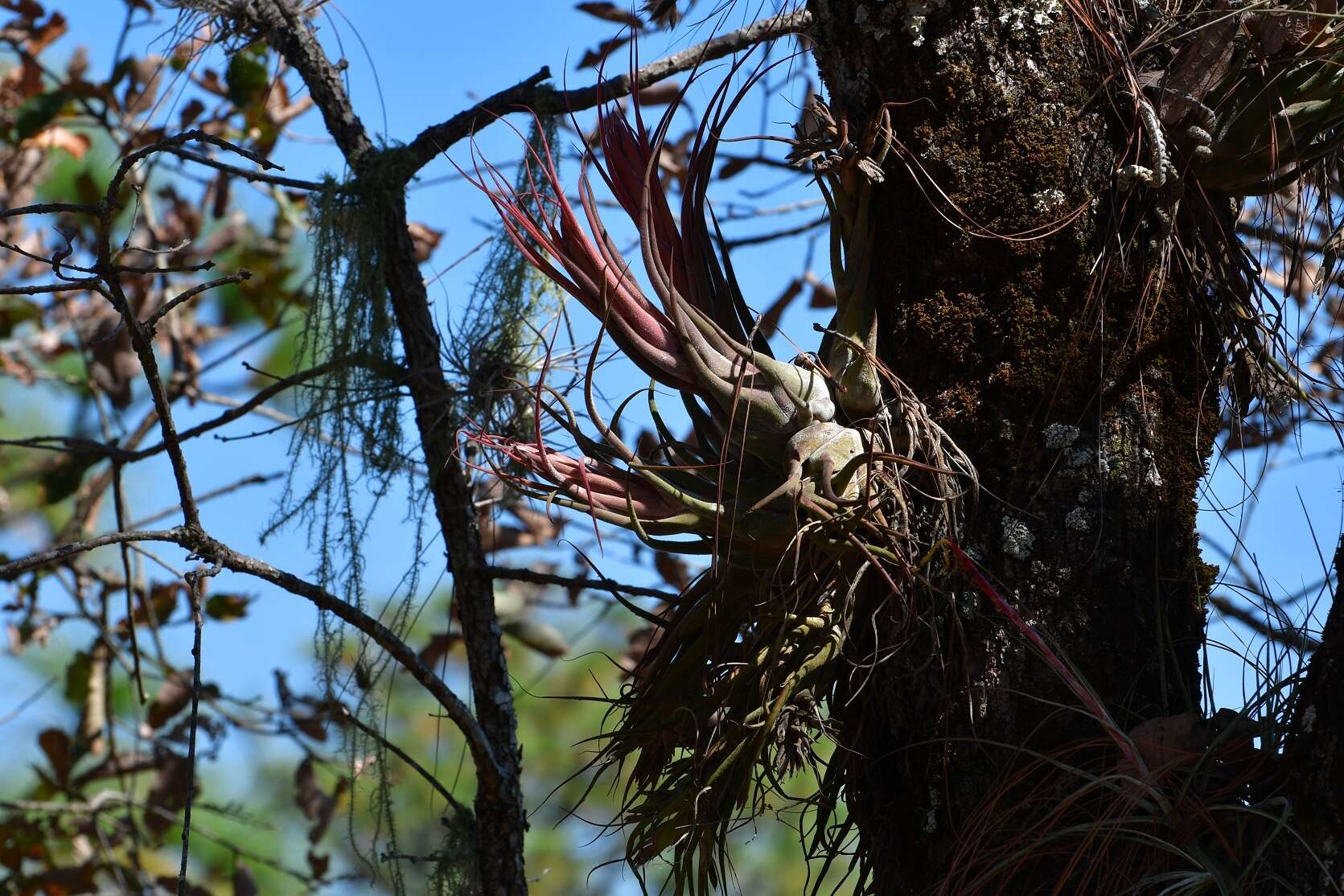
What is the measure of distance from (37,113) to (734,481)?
241 centimetres

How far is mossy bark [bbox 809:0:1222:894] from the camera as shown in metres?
1.20

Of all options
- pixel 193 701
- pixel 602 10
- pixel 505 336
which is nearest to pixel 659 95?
pixel 602 10

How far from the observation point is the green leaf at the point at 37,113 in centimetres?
295

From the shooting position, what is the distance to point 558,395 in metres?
1.29

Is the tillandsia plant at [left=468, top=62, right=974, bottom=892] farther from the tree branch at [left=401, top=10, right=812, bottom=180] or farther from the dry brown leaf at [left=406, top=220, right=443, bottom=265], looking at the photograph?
the dry brown leaf at [left=406, top=220, right=443, bottom=265]

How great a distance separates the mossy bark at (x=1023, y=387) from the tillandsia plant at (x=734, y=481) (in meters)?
0.05

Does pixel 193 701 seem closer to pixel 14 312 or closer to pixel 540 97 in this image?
pixel 540 97

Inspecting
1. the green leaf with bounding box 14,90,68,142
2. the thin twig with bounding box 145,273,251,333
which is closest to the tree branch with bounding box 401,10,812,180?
the thin twig with bounding box 145,273,251,333

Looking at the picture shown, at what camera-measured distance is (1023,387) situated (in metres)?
1.24

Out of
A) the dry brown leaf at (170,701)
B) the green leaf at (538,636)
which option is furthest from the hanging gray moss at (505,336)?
the dry brown leaf at (170,701)

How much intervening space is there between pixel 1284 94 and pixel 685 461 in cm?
69

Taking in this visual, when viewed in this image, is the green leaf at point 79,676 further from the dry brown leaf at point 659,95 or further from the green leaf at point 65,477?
the dry brown leaf at point 659,95

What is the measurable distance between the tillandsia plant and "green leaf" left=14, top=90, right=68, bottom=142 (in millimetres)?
2116

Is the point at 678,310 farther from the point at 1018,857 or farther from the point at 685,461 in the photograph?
the point at 1018,857
